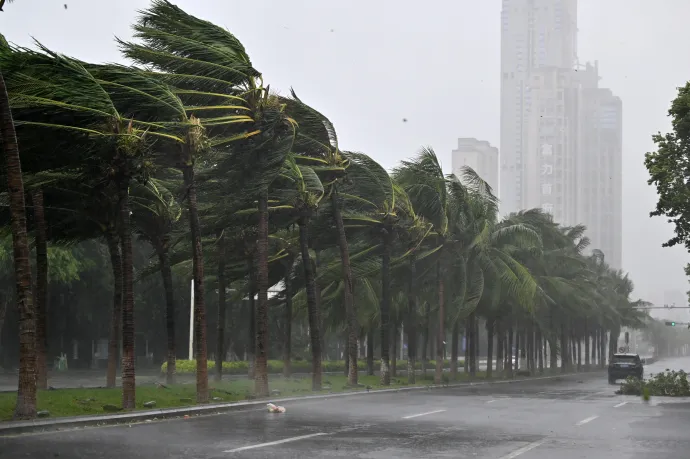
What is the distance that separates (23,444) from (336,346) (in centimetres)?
9178

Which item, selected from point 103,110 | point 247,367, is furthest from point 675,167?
point 247,367

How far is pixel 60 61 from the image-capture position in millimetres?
18922

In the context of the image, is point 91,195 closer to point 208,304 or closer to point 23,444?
point 23,444

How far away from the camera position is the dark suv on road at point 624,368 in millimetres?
52281

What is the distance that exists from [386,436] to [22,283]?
7375 millimetres

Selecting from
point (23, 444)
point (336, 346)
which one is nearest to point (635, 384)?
point (23, 444)

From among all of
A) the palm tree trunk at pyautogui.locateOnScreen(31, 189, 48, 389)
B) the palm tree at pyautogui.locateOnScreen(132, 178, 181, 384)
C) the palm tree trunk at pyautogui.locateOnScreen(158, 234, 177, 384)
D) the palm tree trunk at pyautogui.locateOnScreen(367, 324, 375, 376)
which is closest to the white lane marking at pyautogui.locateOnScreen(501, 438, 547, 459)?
the palm tree trunk at pyautogui.locateOnScreen(31, 189, 48, 389)

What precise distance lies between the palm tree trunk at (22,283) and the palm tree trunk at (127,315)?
11.9 feet

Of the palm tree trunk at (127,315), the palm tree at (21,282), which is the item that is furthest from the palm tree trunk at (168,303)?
the palm tree at (21,282)

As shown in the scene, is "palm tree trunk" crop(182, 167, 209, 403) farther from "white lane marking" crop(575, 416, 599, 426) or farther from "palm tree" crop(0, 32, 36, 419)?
"white lane marking" crop(575, 416, 599, 426)

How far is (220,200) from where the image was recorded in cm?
3045

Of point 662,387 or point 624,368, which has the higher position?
point 662,387

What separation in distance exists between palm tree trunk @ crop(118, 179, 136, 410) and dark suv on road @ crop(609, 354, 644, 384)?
35898 millimetres

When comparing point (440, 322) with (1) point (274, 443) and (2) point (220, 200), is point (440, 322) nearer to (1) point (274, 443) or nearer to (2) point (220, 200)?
(2) point (220, 200)
